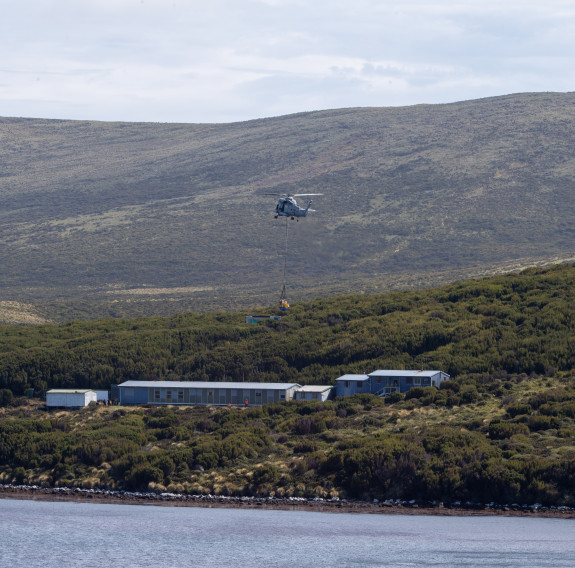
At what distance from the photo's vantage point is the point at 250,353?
3767 inches

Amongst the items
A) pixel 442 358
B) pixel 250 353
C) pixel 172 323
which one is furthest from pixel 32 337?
pixel 442 358

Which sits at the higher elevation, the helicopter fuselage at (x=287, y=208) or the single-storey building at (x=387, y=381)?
the helicopter fuselage at (x=287, y=208)

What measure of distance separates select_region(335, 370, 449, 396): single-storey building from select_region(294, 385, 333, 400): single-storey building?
0.87 m

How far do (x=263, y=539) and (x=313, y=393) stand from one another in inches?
1232

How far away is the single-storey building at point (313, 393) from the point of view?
82875 millimetres

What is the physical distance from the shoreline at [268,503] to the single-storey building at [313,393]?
21892mm

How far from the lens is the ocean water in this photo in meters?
48.1

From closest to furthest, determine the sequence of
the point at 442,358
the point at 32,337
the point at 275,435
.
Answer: the point at 275,435 < the point at 442,358 < the point at 32,337

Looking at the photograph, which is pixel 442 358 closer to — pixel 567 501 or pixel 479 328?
pixel 479 328

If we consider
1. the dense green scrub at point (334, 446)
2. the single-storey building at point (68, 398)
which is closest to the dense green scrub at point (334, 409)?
the dense green scrub at point (334, 446)

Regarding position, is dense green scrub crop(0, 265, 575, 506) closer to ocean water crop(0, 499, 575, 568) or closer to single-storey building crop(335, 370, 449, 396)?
single-storey building crop(335, 370, 449, 396)

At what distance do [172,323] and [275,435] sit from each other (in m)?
40.0

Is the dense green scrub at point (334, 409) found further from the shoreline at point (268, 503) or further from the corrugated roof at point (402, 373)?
the corrugated roof at point (402, 373)

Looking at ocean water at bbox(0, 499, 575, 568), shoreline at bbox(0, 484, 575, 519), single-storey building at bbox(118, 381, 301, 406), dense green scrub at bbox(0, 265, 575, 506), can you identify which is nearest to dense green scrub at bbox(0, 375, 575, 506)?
dense green scrub at bbox(0, 265, 575, 506)
